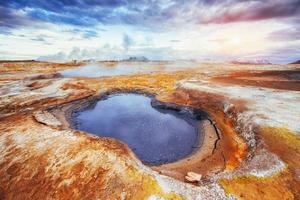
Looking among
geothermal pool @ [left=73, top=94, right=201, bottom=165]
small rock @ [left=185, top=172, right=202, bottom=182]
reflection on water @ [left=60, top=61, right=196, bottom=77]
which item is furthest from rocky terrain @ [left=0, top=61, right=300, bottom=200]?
reflection on water @ [left=60, top=61, right=196, bottom=77]

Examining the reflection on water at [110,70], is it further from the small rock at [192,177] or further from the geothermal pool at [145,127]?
the small rock at [192,177]

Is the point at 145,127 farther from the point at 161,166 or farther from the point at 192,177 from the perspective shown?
the point at 192,177

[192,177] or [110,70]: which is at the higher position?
[192,177]

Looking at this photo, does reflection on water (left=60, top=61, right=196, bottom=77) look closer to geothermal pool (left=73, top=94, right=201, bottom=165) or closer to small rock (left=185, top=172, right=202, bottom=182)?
geothermal pool (left=73, top=94, right=201, bottom=165)

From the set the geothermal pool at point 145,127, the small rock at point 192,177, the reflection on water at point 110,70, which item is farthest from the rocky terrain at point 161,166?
the reflection on water at point 110,70

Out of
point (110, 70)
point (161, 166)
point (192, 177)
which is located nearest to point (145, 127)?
point (161, 166)

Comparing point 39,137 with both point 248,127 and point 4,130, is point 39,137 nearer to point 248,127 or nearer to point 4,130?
point 4,130

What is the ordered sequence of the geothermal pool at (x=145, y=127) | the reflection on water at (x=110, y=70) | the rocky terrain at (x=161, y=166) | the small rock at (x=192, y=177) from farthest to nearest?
1. the reflection on water at (x=110, y=70)
2. the geothermal pool at (x=145, y=127)
3. the small rock at (x=192, y=177)
4. the rocky terrain at (x=161, y=166)

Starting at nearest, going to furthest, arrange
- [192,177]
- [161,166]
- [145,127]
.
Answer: [192,177]
[161,166]
[145,127]

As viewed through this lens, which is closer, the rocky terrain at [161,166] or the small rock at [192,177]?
the rocky terrain at [161,166]
